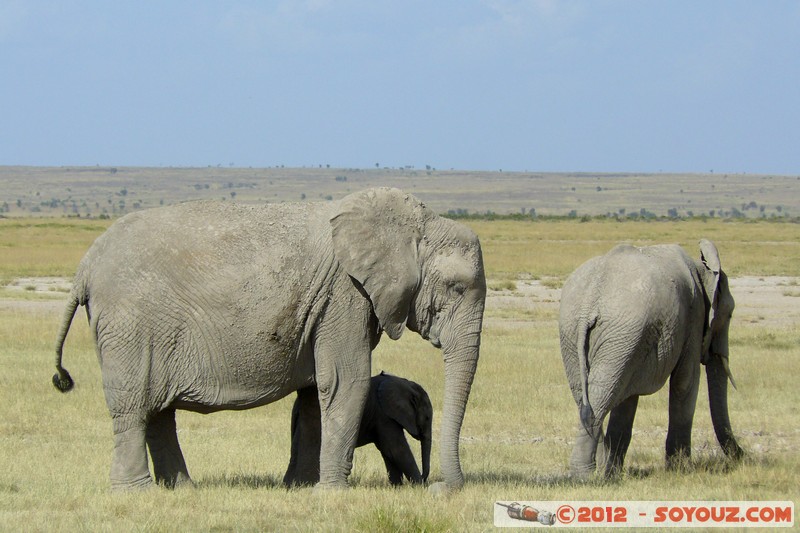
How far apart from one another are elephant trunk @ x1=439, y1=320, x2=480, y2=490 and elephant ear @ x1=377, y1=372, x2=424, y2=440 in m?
0.79

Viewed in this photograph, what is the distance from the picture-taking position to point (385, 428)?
943 centimetres

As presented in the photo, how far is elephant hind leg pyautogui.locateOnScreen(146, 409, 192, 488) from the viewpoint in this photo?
9.21m

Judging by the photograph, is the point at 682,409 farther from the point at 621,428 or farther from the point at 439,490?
the point at 439,490

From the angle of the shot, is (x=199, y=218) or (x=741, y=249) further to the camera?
(x=741, y=249)

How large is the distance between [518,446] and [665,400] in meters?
3.58

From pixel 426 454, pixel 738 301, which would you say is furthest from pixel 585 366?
pixel 738 301

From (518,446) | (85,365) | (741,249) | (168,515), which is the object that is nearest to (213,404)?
(168,515)

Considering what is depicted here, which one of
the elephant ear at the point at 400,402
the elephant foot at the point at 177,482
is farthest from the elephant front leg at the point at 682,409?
the elephant foot at the point at 177,482

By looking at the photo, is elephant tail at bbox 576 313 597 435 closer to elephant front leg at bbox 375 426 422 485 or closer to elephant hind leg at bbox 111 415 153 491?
elephant front leg at bbox 375 426 422 485

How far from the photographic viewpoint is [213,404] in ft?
28.7

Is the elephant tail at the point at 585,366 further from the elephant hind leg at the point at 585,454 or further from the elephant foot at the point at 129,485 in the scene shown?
the elephant foot at the point at 129,485

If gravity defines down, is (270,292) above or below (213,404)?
above

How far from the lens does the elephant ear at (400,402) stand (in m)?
9.38

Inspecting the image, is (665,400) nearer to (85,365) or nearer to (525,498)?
(525,498)
